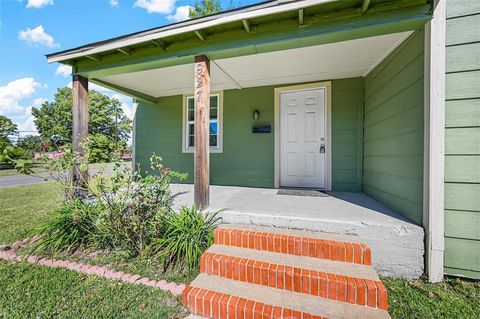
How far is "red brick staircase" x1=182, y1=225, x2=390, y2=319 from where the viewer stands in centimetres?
152

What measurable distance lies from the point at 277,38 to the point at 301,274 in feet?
8.20

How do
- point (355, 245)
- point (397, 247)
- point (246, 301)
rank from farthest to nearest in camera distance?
point (397, 247) → point (355, 245) → point (246, 301)

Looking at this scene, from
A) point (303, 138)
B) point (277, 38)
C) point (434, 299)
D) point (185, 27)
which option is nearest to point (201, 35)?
point (185, 27)

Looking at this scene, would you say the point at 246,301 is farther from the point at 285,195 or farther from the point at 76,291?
the point at 285,195

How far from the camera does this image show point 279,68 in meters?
3.56

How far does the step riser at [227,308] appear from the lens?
4.84 ft

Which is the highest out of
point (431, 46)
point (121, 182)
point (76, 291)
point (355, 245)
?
point (431, 46)

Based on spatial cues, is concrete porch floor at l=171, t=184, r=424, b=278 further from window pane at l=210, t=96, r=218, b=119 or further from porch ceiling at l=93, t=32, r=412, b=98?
window pane at l=210, t=96, r=218, b=119

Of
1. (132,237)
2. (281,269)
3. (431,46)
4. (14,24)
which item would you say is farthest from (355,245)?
(14,24)

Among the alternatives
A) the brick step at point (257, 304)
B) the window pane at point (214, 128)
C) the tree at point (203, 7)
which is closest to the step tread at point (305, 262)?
the brick step at point (257, 304)

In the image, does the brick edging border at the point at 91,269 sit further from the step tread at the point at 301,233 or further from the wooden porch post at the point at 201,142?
the wooden porch post at the point at 201,142

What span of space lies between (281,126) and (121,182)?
10.1 feet

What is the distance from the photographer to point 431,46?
1.98 metres

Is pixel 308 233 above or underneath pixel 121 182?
underneath
